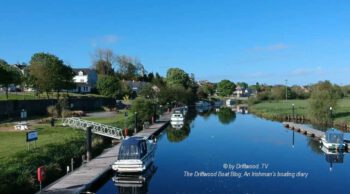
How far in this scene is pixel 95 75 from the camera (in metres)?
154

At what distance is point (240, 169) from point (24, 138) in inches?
810

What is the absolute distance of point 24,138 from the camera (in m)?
40.3

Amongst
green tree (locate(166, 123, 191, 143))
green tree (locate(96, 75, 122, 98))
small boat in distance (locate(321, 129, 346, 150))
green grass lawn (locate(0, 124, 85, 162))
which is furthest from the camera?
green tree (locate(96, 75, 122, 98))

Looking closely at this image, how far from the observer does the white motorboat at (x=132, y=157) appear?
31.7m

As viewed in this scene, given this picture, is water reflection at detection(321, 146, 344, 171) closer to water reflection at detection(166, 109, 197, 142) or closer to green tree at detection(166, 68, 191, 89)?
water reflection at detection(166, 109, 197, 142)

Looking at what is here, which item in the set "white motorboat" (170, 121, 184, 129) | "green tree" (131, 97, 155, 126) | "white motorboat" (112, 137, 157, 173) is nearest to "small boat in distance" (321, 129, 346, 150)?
"white motorboat" (112, 137, 157, 173)

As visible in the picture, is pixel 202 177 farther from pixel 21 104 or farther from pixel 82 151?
pixel 21 104

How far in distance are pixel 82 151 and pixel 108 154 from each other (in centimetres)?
236

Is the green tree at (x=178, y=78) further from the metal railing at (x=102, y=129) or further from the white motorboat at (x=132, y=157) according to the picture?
the white motorboat at (x=132, y=157)

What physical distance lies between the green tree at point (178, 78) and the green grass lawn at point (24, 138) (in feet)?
353

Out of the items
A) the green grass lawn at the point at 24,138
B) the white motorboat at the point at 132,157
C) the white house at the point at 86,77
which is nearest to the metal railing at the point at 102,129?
the green grass lawn at the point at 24,138

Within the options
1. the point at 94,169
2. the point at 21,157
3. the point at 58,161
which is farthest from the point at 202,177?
the point at 21,157

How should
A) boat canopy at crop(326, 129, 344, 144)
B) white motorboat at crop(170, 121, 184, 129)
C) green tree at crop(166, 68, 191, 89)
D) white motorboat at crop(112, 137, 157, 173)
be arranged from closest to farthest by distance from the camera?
Answer: white motorboat at crop(112, 137, 157, 173) < boat canopy at crop(326, 129, 344, 144) < white motorboat at crop(170, 121, 184, 129) < green tree at crop(166, 68, 191, 89)

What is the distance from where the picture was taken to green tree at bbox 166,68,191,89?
6191 inches
